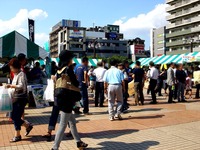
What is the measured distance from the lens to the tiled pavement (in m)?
5.54

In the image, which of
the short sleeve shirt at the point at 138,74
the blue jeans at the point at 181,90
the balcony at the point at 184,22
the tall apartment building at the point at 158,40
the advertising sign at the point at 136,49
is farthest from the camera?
the advertising sign at the point at 136,49

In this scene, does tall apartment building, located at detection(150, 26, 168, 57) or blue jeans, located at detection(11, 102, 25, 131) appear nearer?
blue jeans, located at detection(11, 102, 25, 131)

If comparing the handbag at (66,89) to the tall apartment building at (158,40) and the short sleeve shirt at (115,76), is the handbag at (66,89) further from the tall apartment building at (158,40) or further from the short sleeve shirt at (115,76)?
the tall apartment building at (158,40)

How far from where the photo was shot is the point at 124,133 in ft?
21.7

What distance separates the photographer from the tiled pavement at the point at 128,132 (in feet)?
18.2

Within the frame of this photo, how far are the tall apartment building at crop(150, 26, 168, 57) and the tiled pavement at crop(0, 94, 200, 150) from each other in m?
118

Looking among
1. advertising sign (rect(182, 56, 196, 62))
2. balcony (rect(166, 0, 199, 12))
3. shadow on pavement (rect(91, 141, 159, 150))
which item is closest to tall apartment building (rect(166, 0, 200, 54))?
balcony (rect(166, 0, 199, 12))

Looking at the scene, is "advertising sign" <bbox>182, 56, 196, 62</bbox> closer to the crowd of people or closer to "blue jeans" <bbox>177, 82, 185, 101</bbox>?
the crowd of people

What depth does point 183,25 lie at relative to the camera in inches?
3273

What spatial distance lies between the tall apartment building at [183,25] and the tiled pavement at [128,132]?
7015 cm

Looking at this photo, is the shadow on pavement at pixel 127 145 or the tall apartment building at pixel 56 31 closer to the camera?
the shadow on pavement at pixel 127 145

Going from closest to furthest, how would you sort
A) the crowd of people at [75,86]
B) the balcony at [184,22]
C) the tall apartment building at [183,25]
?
the crowd of people at [75,86] → the balcony at [184,22] → the tall apartment building at [183,25]

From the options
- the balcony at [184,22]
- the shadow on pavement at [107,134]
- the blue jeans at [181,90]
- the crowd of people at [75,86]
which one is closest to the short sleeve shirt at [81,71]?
the crowd of people at [75,86]

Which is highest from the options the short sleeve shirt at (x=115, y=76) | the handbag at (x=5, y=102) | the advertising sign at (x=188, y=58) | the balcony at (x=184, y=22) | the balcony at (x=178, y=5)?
the balcony at (x=178, y=5)
